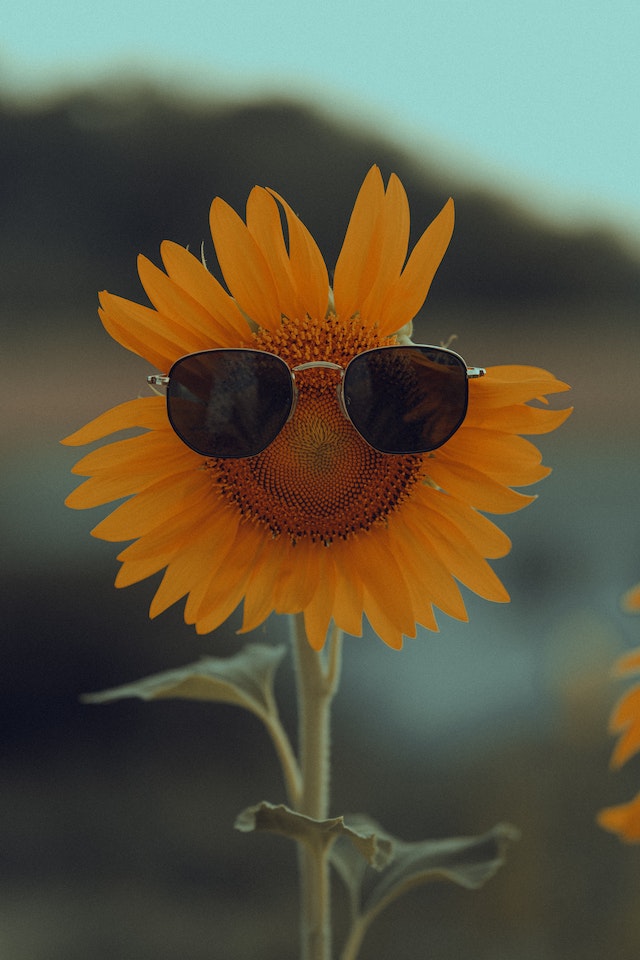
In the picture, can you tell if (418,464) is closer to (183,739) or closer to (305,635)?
(305,635)

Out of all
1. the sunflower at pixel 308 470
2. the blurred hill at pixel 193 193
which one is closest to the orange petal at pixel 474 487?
the sunflower at pixel 308 470

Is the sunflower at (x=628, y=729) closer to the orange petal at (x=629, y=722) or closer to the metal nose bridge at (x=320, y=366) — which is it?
the orange petal at (x=629, y=722)

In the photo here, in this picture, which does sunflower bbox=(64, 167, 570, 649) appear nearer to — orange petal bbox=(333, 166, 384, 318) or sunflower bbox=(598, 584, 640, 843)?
orange petal bbox=(333, 166, 384, 318)

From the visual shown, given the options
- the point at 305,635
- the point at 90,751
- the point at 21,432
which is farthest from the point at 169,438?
the point at 90,751

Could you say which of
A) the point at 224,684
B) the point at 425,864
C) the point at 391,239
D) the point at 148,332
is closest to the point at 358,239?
the point at 391,239

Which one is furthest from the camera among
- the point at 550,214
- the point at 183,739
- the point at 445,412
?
the point at 183,739
